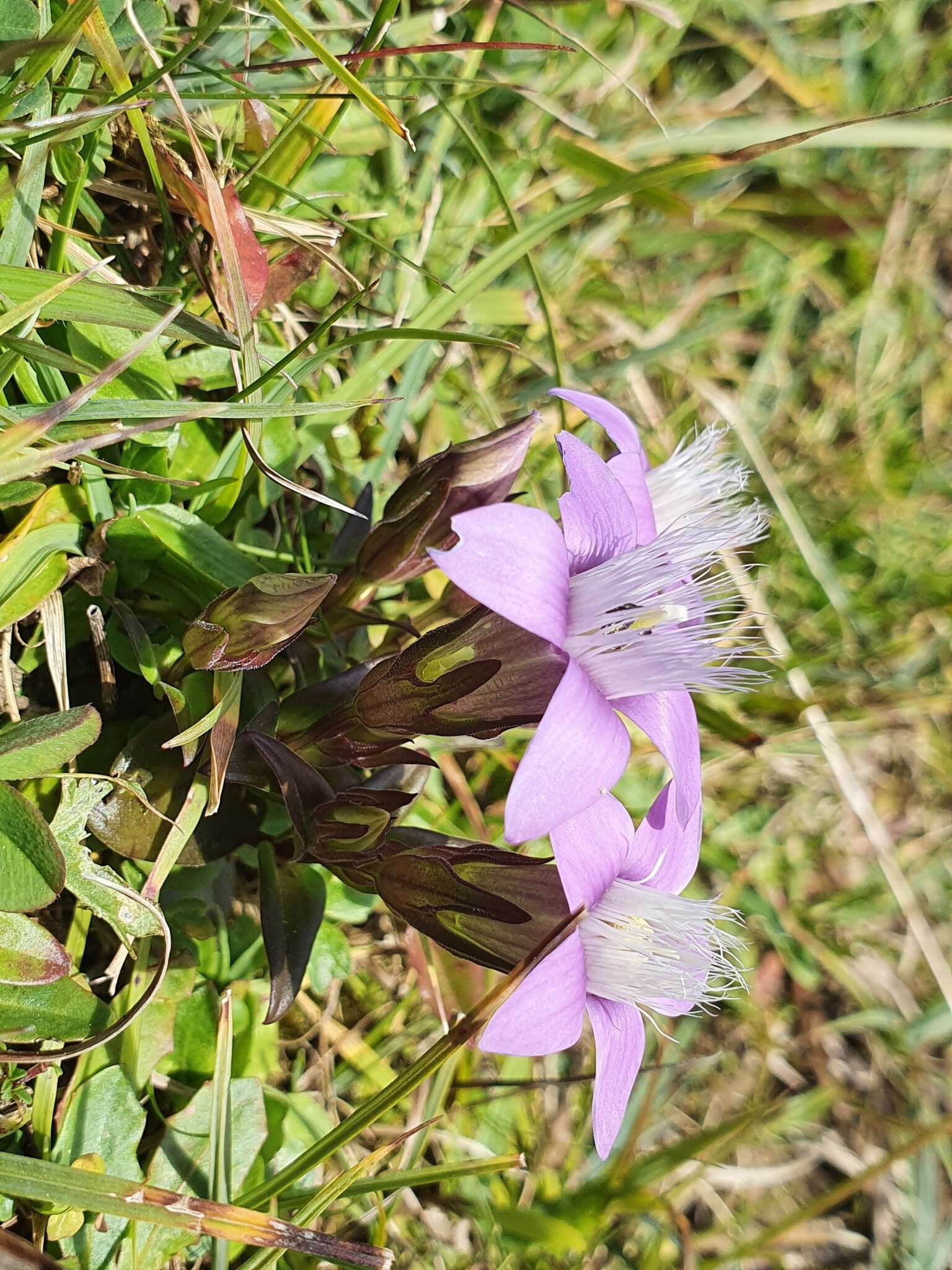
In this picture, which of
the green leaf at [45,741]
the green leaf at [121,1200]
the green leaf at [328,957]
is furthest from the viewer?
the green leaf at [328,957]

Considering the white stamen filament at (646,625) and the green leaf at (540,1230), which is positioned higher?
the white stamen filament at (646,625)

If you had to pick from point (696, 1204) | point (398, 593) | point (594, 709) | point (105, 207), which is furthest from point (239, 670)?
point (696, 1204)

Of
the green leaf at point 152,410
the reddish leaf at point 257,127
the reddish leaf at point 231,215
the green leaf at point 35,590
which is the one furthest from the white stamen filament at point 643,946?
the reddish leaf at point 257,127

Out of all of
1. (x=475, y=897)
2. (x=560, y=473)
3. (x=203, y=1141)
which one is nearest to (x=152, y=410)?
(x=475, y=897)

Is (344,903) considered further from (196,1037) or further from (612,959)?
(612,959)

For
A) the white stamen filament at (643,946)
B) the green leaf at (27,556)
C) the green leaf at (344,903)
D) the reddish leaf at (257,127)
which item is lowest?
the green leaf at (344,903)

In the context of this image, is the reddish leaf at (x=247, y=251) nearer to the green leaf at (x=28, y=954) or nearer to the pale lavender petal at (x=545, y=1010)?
the green leaf at (x=28, y=954)
